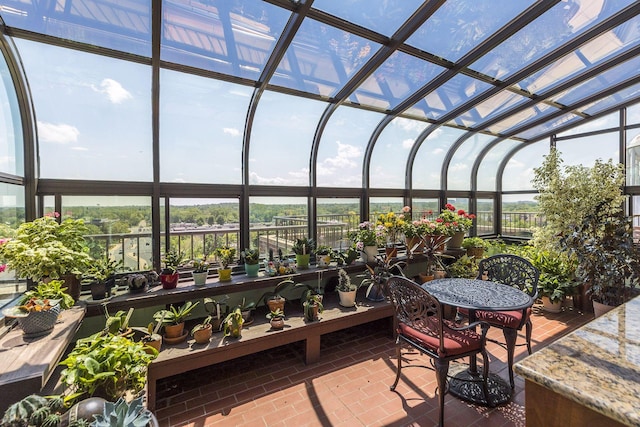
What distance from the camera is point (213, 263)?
3.54m

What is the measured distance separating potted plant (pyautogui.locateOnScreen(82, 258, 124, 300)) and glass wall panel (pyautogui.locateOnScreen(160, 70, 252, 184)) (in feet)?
3.39

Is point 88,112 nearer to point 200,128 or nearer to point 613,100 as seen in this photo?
point 200,128

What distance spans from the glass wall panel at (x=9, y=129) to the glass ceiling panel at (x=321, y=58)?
7.26 feet

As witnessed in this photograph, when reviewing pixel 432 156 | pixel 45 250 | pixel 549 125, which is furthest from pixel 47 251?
pixel 549 125

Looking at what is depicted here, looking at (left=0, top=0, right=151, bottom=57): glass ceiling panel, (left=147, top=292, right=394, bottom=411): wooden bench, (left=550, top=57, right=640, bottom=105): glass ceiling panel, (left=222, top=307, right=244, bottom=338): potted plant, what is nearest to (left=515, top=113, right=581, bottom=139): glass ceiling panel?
(left=550, top=57, right=640, bottom=105): glass ceiling panel

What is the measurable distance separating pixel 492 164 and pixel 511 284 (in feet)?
12.9

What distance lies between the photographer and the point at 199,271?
3.10 m

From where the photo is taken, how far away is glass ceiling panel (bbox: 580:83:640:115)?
427 centimetres

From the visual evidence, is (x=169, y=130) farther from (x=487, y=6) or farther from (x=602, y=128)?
(x=602, y=128)

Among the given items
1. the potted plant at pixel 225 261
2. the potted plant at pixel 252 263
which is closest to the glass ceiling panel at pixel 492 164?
the potted plant at pixel 252 263

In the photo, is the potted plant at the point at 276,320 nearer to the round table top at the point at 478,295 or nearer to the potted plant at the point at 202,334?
the potted plant at the point at 202,334

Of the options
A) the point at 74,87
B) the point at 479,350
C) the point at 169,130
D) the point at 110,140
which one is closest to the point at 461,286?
the point at 479,350

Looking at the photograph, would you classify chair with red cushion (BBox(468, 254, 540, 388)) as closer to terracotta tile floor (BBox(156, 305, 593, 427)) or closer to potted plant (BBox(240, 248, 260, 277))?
terracotta tile floor (BBox(156, 305, 593, 427))

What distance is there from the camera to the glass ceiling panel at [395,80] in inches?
122
